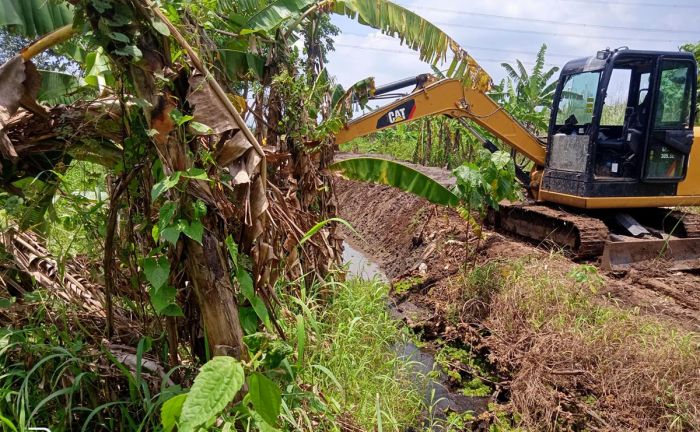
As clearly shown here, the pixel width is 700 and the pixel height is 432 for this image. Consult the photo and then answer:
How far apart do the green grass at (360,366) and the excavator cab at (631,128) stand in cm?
371

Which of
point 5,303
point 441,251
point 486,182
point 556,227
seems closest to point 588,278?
point 486,182

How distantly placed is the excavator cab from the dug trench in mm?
1197

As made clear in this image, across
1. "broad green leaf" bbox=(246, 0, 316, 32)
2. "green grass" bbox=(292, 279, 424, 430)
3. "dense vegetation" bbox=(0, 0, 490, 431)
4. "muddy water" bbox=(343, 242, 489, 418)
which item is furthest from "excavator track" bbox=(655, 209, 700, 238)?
"broad green leaf" bbox=(246, 0, 316, 32)

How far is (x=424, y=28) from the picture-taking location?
5102 millimetres

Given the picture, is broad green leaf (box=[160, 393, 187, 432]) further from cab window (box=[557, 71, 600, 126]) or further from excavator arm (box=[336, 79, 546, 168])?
cab window (box=[557, 71, 600, 126])

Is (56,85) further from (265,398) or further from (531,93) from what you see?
(531,93)

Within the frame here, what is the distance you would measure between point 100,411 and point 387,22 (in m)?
4.42

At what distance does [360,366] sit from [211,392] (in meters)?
1.80

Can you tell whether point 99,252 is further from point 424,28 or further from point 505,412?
point 424,28

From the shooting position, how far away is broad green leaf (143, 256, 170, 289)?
2.01 metres

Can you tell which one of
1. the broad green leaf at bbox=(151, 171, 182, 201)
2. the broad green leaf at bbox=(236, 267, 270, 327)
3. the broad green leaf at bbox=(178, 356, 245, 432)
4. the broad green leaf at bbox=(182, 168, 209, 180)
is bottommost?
the broad green leaf at bbox=(178, 356, 245, 432)

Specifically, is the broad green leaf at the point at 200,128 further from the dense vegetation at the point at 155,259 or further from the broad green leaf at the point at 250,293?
the broad green leaf at the point at 250,293

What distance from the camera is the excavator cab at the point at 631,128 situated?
589 centimetres

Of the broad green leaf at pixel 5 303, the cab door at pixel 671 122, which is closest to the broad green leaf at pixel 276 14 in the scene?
the broad green leaf at pixel 5 303
